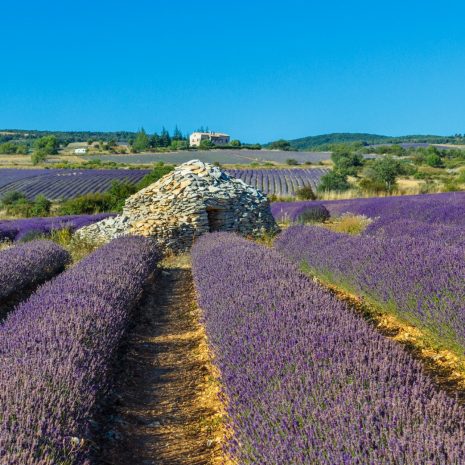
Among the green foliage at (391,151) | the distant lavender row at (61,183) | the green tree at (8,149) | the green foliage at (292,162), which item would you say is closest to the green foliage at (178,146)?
the green tree at (8,149)

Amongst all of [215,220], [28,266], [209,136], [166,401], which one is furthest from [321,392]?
[209,136]

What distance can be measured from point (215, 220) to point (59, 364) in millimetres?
8349

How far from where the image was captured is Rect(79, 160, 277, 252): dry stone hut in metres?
10.2

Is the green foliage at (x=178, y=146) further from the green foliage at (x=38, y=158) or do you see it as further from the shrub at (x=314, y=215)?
the shrub at (x=314, y=215)

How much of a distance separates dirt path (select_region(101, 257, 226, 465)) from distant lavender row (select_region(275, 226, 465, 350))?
5.16 feet

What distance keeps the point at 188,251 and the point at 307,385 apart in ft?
27.1

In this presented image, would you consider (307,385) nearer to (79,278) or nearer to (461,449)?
(461,449)

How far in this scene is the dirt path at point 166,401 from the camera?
277 cm

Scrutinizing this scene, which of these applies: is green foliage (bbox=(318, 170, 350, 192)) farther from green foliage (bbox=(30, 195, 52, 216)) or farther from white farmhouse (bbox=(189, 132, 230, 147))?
white farmhouse (bbox=(189, 132, 230, 147))

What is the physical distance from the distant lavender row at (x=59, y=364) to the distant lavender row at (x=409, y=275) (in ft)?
7.12

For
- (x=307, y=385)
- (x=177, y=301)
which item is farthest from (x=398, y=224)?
(x=307, y=385)

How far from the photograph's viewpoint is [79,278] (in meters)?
4.99

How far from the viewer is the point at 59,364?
104 inches

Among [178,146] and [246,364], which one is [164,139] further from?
[246,364]
